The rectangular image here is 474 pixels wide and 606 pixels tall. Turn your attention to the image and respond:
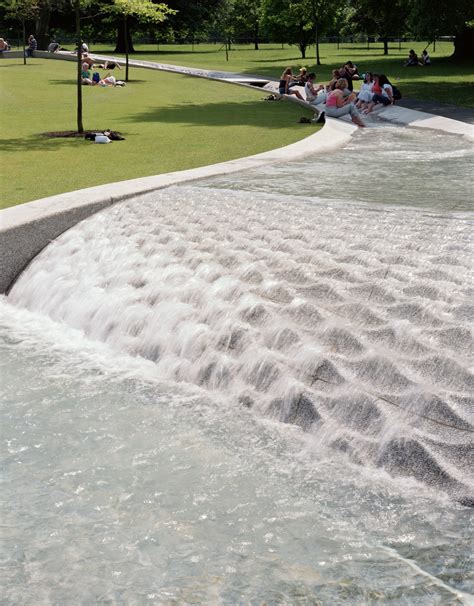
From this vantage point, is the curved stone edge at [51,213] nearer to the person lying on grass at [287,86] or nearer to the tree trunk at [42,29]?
the person lying on grass at [287,86]

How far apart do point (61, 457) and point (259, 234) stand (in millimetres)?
3659

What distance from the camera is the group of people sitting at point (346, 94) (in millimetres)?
19641

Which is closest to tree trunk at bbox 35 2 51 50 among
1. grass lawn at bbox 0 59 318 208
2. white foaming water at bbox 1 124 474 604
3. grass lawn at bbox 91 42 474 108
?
grass lawn at bbox 91 42 474 108

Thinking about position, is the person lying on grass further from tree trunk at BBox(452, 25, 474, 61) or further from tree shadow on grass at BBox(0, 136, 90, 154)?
tree trunk at BBox(452, 25, 474, 61)

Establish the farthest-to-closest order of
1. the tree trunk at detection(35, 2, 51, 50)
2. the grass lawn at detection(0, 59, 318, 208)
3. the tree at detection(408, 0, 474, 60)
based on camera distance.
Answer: the tree trunk at detection(35, 2, 51, 50) → the tree at detection(408, 0, 474, 60) → the grass lawn at detection(0, 59, 318, 208)

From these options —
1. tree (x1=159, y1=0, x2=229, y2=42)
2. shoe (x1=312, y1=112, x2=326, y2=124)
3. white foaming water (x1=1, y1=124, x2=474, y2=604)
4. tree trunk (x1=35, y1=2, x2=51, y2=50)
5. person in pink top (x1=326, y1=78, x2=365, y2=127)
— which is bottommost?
white foaming water (x1=1, y1=124, x2=474, y2=604)

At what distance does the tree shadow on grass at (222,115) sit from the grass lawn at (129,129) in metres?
0.02

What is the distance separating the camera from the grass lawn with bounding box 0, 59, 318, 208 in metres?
12.3

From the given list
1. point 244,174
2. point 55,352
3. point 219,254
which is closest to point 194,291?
point 219,254

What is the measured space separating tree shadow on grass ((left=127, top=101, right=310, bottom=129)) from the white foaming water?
9724mm

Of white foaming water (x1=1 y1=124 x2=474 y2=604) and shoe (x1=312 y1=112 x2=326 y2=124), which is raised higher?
shoe (x1=312 y1=112 x2=326 y2=124)

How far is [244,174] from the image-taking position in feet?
38.5

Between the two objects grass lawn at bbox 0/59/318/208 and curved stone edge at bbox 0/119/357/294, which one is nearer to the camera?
curved stone edge at bbox 0/119/357/294

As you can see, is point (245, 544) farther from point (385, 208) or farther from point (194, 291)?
point (385, 208)
